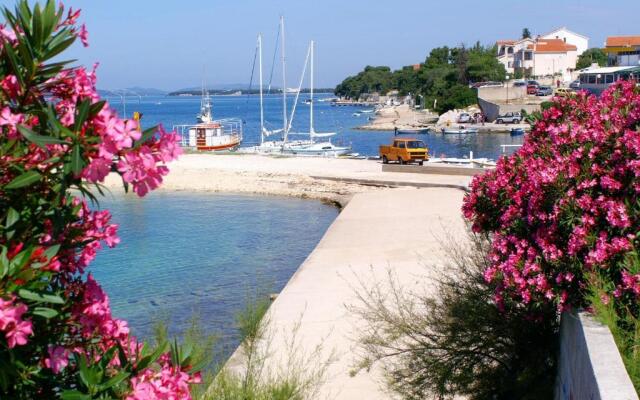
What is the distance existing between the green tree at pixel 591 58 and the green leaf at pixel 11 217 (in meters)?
141

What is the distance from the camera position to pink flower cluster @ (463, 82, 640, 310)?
233 inches

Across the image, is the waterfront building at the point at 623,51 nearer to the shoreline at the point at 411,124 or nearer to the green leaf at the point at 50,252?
the shoreline at the point at 411,124

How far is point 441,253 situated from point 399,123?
320 ft

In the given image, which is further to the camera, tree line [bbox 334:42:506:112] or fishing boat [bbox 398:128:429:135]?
tree line [bbox 334:42:506:112]

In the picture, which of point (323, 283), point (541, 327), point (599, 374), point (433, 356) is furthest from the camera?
point (323, 283)

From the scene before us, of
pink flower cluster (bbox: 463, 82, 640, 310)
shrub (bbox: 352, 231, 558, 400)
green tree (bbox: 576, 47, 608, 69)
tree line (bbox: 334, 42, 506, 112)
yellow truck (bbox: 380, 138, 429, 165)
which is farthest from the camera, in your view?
green tree (bbox: 576, 47, 608, 69)

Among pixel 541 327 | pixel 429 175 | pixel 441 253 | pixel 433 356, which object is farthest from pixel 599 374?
pixel 429 175

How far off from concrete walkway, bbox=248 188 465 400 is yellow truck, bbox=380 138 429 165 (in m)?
7.41

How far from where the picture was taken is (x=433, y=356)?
8.21 metres

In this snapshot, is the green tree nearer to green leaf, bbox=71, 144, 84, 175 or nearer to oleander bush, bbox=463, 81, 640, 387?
oleander bush, bbox=463, 81, 640, 387

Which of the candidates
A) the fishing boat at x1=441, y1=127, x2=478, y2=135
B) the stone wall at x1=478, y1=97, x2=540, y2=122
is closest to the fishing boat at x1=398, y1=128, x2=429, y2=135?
the fishing boat at x1=441, y1=127, x2=478, y2=135

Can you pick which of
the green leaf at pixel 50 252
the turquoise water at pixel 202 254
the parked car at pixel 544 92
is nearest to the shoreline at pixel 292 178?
the turquoise water at pixel 202 254

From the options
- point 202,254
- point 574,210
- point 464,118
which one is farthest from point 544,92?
point 574,210

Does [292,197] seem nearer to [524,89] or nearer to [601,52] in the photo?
[524,89]
